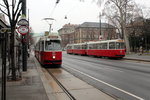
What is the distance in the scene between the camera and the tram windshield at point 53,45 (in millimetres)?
15562

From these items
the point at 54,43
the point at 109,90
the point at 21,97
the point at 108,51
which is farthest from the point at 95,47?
the point at 21,97

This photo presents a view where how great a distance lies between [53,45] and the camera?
15.8 m

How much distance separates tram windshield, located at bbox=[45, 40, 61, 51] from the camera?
15562mm

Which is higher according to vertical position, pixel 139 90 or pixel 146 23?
pixel 146 23

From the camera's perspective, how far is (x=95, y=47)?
32031mm

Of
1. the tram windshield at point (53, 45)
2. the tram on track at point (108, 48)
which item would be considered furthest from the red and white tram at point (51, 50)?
the tram on track at point (108, 48)

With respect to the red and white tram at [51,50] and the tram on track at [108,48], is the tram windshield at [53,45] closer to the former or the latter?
the red and white tram at [51,50]

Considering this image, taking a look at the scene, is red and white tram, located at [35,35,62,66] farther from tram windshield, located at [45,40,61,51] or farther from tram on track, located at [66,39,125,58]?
→ tram on track, located at [66,39,125,58]

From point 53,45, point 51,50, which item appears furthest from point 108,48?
point 51,50

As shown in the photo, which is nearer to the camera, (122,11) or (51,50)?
(51,50)

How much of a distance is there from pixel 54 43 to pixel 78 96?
9870 millimetres

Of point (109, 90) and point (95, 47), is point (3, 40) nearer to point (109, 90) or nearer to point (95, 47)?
point (109, 90)

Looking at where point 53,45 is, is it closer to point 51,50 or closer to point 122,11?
point 51,50

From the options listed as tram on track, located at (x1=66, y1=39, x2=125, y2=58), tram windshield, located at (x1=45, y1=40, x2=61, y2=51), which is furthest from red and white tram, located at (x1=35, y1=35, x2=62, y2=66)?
tram on track, located at (x1=66, y1=39, x2=125, y2=58)
